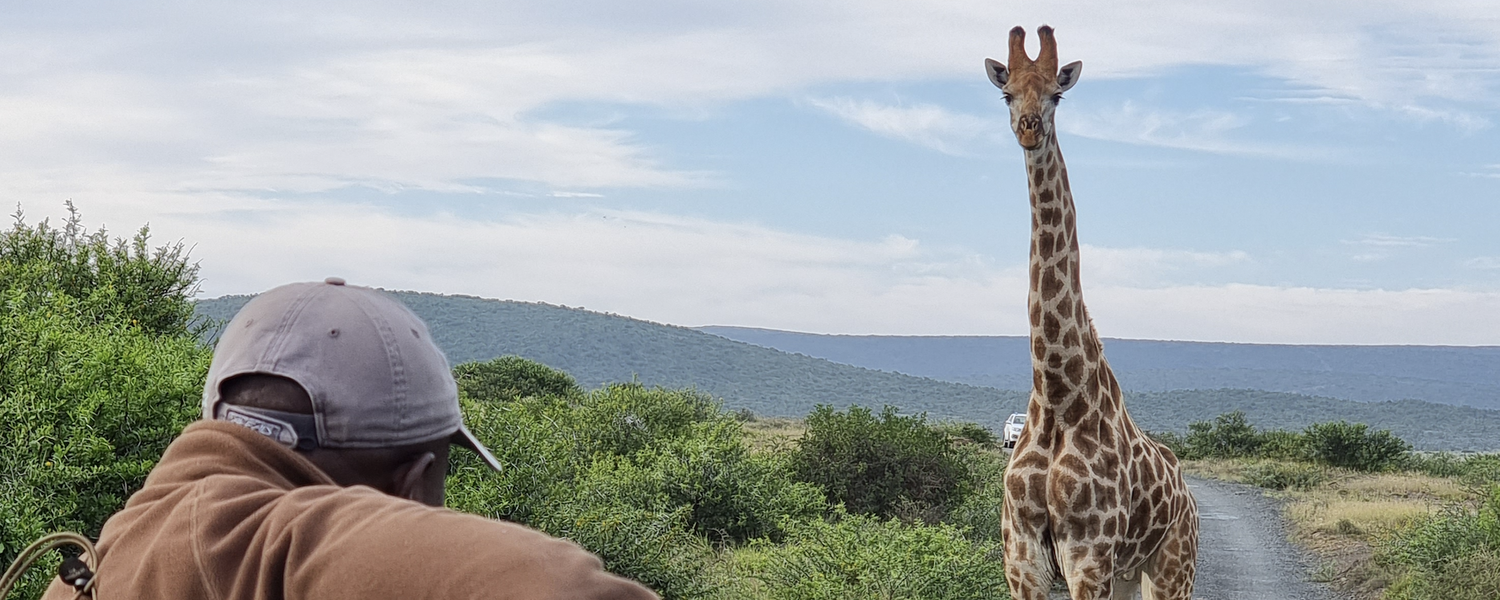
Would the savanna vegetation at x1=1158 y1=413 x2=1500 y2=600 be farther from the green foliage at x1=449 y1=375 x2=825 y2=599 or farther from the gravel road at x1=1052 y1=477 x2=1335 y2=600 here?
the green foliage at x1=449 y1=375 x2=825 y2=599

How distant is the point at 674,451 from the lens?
45.5 ft

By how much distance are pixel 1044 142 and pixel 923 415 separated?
11.0 metres

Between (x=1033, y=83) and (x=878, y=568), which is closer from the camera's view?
(x=1033, y=83)

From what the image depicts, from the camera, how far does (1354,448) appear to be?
30.0 metres

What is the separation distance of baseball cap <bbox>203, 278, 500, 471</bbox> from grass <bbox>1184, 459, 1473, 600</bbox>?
13.3m

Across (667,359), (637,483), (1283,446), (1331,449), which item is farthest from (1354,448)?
(667,359)

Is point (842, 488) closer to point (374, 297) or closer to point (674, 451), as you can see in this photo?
point (674, 451)

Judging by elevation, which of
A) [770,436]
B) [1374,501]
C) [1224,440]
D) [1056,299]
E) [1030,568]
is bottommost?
[770,436]

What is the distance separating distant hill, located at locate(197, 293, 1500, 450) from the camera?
268ft

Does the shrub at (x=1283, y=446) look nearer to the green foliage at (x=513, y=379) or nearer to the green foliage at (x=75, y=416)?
the green foliage at (x=513, y=379)

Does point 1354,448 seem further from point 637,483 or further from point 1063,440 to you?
point 1063,440

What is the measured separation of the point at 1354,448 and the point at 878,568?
24.9 m

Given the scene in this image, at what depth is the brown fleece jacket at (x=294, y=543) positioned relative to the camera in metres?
0.95

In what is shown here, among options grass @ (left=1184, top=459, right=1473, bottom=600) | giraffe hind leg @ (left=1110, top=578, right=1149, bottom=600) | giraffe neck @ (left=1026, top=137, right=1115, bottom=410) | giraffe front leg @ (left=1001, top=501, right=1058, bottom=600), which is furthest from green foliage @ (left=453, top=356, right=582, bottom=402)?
giraffe front leg @ (left=1001, top=501, right=1058, bottom=600)
